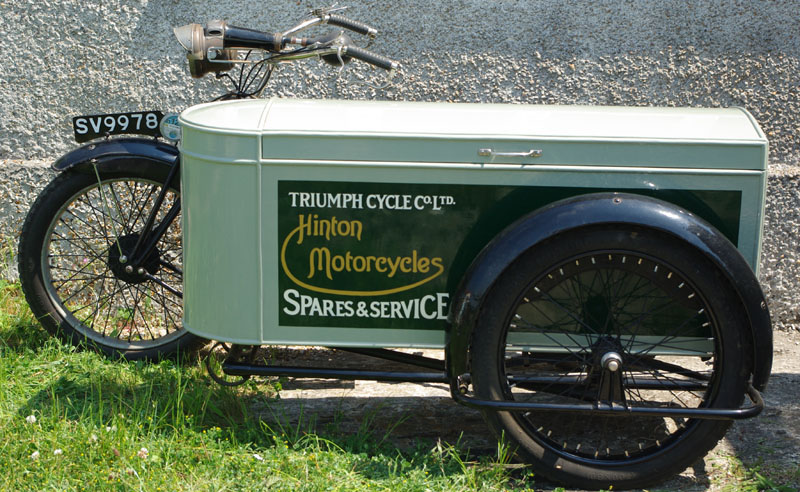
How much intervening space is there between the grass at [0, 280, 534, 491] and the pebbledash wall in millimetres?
1543

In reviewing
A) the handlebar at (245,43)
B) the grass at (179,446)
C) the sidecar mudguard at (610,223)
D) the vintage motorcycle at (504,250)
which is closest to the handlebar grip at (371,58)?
the handlebar at (245,43)

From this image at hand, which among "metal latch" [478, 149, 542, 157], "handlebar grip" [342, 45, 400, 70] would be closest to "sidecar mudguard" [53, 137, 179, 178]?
"handlebar grip" [342, 45, 400, 70]

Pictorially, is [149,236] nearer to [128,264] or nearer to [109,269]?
[128,264]

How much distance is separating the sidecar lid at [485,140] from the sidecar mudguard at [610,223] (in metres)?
0.17

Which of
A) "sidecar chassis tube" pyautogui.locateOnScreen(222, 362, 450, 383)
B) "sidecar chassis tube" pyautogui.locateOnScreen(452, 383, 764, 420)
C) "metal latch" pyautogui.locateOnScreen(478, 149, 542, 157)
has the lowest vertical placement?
"sidecar chassis tube" pyautogui.locateOnScreen(452, 383, 764, 420)

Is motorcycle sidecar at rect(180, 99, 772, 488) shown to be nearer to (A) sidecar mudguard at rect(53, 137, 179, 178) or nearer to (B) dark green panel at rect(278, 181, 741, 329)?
(B) dark green panel at rect(278, 181, 741, 329)

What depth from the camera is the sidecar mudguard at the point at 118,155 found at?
3676mm

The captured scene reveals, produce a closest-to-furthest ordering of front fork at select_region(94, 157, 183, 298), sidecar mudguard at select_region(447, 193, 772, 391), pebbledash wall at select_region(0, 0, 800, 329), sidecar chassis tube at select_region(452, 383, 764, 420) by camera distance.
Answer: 1. sidecar mudguard at select_region(447, 193, 772, 391)
2. sidecar chassis tube at select_region(452, 383, 764, 420)
3. front fork at select_region(94, 157, 183, 298)
4. pebbledash wall at select_region(0, 0, 800, 329)

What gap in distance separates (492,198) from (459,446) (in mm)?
941

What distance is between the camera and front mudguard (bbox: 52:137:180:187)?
367cm

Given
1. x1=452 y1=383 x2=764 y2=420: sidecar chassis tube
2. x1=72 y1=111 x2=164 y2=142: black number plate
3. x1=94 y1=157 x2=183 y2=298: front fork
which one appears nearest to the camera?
x1=452 y1=383 x2=764 y2=420: sidecar chassis tube

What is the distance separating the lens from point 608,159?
9.18 ft

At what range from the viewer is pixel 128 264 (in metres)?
3.62

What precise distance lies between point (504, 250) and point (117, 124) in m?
1.99
